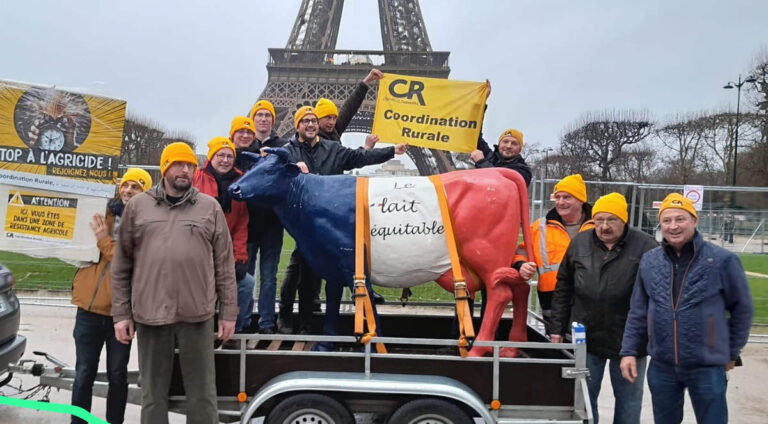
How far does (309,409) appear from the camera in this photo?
3.28m

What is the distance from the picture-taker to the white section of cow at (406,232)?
3627 mm

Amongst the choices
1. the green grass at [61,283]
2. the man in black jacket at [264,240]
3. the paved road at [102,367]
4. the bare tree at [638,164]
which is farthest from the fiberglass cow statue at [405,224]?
the bare tree at [638,164]

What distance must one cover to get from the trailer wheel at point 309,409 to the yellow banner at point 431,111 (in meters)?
2.70

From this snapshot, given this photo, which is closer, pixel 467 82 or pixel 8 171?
pixel 8 171

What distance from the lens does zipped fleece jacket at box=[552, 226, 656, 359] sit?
3385mm

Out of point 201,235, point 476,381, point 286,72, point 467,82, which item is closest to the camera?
point 201,235

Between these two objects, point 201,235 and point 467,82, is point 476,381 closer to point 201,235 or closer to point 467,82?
point 201,235

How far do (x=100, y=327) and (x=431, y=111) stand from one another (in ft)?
11.1

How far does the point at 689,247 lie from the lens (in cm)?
298

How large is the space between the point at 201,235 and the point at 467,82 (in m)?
3.08

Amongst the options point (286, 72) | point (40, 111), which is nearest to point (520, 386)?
point (40, 111)

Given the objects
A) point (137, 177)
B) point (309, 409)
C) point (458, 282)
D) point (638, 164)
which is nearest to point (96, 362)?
point (137, 177)

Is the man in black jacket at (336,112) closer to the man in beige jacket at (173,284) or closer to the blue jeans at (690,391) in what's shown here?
the man in beige jacket at (173,284)

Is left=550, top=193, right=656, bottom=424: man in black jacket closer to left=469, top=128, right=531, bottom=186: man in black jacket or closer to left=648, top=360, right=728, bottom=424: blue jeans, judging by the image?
left=648, top=360, right=728, bottom=424: blue jeans
